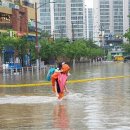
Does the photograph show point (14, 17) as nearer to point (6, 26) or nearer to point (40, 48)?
point (6, 26)

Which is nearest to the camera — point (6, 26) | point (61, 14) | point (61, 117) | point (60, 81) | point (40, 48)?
point (61, 117)

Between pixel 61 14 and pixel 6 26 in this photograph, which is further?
pixel 61 14

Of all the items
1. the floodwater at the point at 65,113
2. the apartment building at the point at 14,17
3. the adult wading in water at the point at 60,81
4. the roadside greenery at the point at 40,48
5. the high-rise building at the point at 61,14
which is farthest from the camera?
the high-rise building at the point at 61,14

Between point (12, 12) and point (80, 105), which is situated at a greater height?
point (12, 12)

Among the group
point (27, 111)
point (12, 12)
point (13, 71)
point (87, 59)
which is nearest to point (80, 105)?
point (27, 111)

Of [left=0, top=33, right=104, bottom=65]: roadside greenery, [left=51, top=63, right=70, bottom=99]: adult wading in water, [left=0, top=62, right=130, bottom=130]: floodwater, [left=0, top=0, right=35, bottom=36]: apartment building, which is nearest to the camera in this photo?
[left=0, top=62, right=130, bottom=130]: floodwater

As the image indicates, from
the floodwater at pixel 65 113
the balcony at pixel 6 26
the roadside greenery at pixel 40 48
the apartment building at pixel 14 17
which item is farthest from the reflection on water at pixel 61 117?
the balcony at pixel 6 26

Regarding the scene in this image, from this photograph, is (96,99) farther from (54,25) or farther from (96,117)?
(54,25)

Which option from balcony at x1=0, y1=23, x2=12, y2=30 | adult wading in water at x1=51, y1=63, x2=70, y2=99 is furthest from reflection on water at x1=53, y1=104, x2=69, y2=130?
balcony at x1=0, y1=23, x2=12, y2=30

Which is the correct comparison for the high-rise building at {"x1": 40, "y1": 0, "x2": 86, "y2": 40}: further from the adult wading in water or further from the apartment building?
the adult wading in water

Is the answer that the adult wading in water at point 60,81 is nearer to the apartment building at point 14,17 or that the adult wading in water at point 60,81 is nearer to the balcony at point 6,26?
the apartment building at point 14,17

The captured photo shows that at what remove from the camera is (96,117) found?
14328 mm

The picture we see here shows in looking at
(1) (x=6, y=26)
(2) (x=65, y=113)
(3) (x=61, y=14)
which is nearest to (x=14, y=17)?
(1) (x=6, y=26)

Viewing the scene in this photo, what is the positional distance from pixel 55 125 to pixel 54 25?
154770 mm
